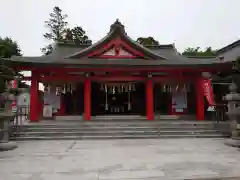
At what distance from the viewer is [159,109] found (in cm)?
1711

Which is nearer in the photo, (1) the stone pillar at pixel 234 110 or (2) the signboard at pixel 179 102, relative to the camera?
(1) the stone pillar at pixel 234 110

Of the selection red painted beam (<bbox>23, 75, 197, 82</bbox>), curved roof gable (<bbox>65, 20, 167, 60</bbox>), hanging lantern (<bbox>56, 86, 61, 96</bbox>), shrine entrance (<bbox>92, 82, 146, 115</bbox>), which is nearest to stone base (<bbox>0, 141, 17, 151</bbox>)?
red painted beam (<bbox>23, 75, 197, 82</bbox>)

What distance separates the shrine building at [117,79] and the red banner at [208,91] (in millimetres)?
419

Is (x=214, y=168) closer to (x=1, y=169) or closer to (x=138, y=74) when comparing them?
(x=1, y=169)

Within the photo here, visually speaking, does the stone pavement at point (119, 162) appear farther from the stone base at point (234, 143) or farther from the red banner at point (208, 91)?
the red banner at point (208, 91)

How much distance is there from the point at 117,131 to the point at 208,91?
20.5 feet

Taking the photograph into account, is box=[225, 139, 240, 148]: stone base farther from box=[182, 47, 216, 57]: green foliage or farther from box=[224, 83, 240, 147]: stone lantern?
box=[182, 47, 216, 57]: green foliage

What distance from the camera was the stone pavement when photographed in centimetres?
542

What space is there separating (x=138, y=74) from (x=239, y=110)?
7516 millimetres

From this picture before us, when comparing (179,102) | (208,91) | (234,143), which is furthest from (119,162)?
(179,102)

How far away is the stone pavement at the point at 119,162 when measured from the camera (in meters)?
5.42

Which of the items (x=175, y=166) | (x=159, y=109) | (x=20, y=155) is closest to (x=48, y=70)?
(x=20, y=155)

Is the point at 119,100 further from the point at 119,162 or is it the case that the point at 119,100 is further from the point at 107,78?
the point at 119,162

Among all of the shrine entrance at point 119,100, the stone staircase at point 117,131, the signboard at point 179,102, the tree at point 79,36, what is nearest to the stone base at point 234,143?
the stone staircase at point 117,131
